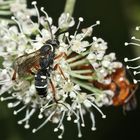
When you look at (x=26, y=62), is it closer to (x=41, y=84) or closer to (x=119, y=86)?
(x=41, y=84)

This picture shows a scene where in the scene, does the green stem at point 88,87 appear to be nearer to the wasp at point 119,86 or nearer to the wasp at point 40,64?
the wasp at point 119,86

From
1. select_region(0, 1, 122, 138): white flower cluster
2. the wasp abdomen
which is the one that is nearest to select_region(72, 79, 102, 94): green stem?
select_region(0, 1, 122, 138): white flower cluster

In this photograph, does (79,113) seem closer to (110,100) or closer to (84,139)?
(110,100)

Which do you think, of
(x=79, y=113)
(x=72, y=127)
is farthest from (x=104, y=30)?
(x=79, y=113)

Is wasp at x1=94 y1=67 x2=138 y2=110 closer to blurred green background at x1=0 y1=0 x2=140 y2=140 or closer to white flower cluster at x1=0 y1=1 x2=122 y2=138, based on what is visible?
white flower cluster at x1=0 y1=1 x2=122 y2=138

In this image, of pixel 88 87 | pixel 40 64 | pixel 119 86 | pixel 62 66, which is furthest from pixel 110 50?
pixel 40 64

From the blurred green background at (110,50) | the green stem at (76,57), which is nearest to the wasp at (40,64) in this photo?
the green stem at (76,57)
